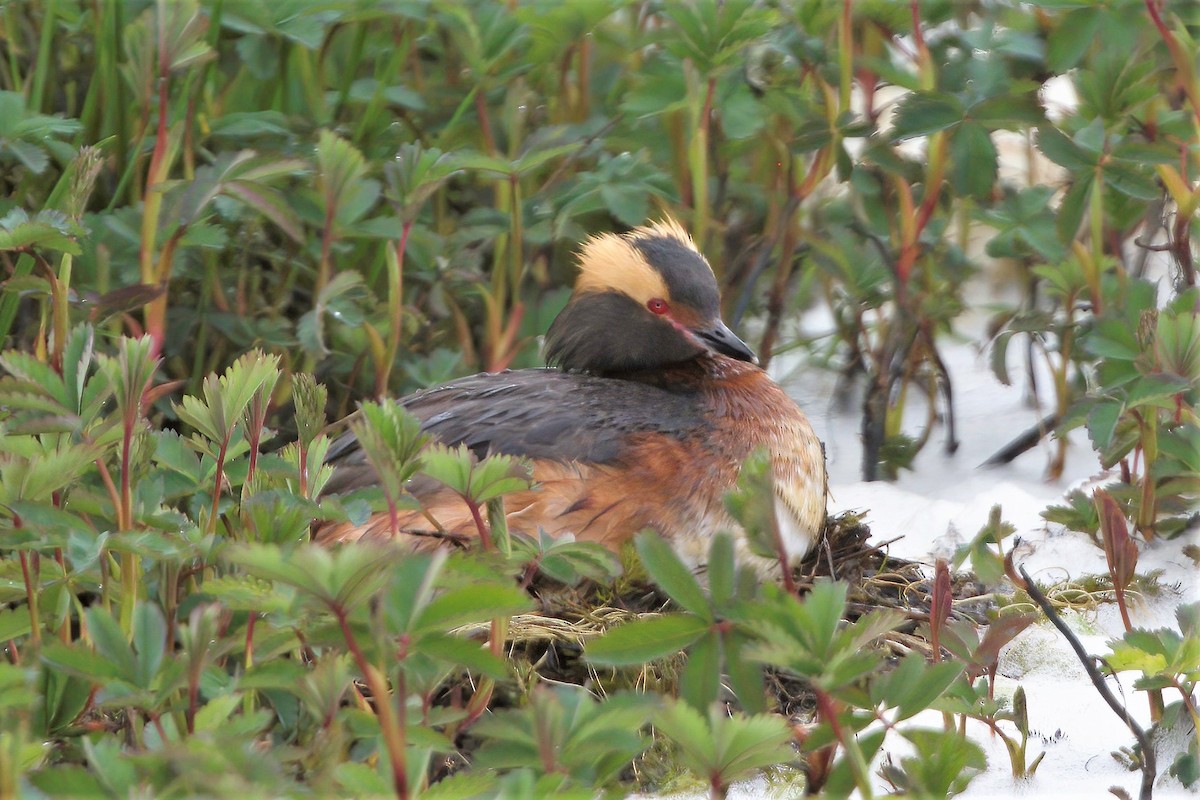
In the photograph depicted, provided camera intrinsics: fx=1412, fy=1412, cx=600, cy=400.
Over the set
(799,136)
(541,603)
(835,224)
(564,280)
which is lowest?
(541,603)

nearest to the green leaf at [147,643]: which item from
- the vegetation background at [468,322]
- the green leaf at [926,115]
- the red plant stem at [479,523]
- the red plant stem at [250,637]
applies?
the vegetation background at [468,322]

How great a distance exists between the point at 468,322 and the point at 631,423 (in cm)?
113

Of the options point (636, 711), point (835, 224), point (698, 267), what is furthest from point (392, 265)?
point (636, 711)

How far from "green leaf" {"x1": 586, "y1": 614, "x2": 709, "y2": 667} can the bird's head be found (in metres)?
1.55

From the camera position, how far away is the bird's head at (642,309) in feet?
11.8

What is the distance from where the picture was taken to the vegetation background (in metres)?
1.87

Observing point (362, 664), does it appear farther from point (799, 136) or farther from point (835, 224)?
point (835, 224)

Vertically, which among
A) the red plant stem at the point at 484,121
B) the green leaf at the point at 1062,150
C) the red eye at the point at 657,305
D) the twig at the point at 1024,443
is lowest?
the twig at the point at 1024,443

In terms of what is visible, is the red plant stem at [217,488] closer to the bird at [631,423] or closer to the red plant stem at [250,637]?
the red plant stem at [250,637]

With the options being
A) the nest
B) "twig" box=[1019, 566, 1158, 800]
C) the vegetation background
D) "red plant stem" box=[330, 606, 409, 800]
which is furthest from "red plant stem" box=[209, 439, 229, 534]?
"twig" box=[1019, 566, 1158, 800]

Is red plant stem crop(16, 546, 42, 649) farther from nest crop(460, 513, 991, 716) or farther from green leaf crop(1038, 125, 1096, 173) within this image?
green leaf crop(1038, 125, 1096, 173)

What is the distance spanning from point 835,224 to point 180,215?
193 cm

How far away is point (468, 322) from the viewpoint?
4316mm

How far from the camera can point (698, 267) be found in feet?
11.9
